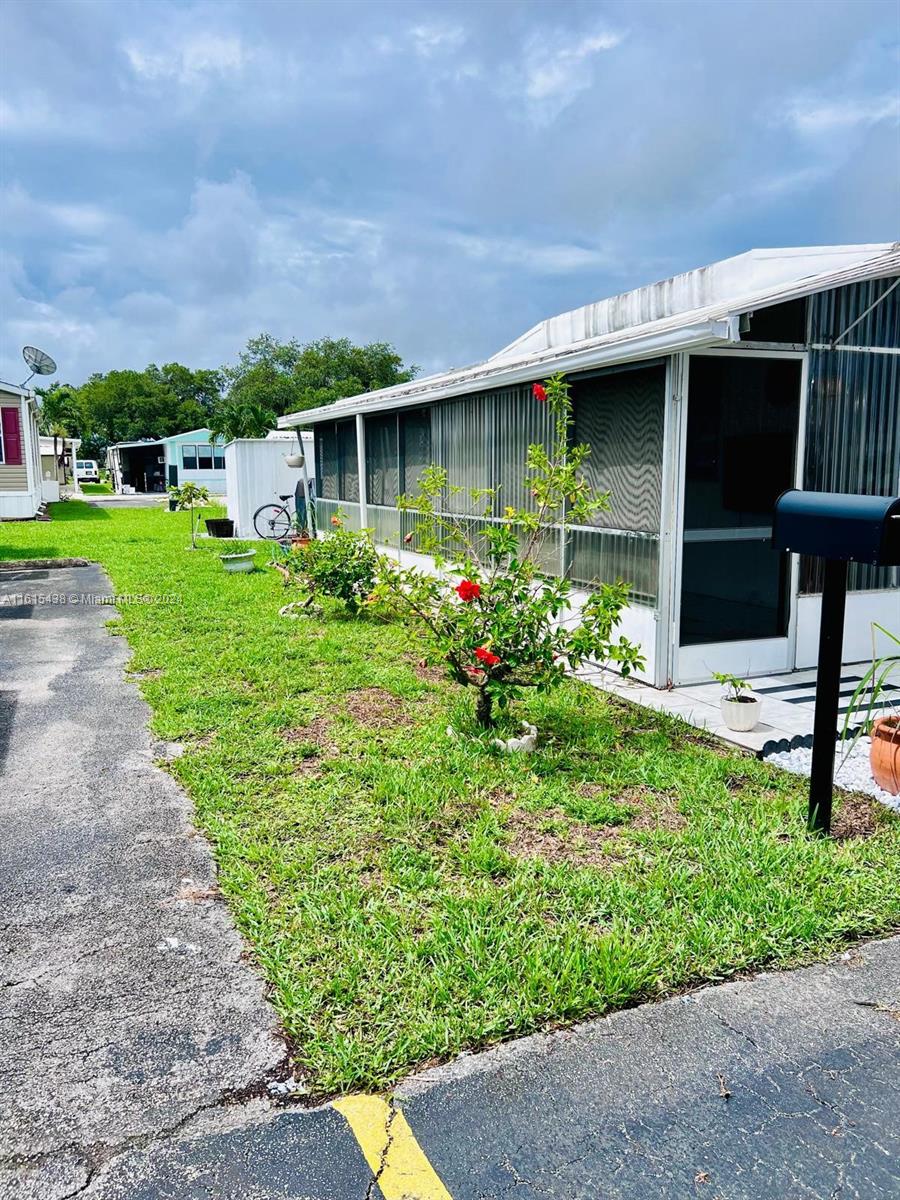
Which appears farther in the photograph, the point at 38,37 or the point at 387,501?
the point at 387,501

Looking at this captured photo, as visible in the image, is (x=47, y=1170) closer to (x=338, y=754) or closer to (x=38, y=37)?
(x=338, y=754)

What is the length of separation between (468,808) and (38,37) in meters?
9.71

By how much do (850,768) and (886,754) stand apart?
42cm

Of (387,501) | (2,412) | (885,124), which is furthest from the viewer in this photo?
(2,412)

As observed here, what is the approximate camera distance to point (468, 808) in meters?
3.79

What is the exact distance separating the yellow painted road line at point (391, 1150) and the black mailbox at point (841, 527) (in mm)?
2337

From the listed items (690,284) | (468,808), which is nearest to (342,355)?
(690,284)

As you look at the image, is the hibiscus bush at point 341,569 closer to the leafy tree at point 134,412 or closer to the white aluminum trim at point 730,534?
the white aluminum trim at point 730,534

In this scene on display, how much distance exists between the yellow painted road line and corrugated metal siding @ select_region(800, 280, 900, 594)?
5.03 metres

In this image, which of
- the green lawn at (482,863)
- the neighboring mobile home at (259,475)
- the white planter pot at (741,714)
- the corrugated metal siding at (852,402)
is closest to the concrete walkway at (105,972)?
the green lawn at (482,863)

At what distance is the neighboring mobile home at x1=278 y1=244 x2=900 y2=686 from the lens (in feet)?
17.9

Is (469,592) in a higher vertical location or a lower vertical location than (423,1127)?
higher

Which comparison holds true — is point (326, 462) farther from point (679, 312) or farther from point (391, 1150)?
point (391, 1150)

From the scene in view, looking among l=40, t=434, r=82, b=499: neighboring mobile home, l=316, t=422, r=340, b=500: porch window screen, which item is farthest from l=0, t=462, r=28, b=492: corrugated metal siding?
l=40, t=434, r=82, b=499: neighboring mobile home
